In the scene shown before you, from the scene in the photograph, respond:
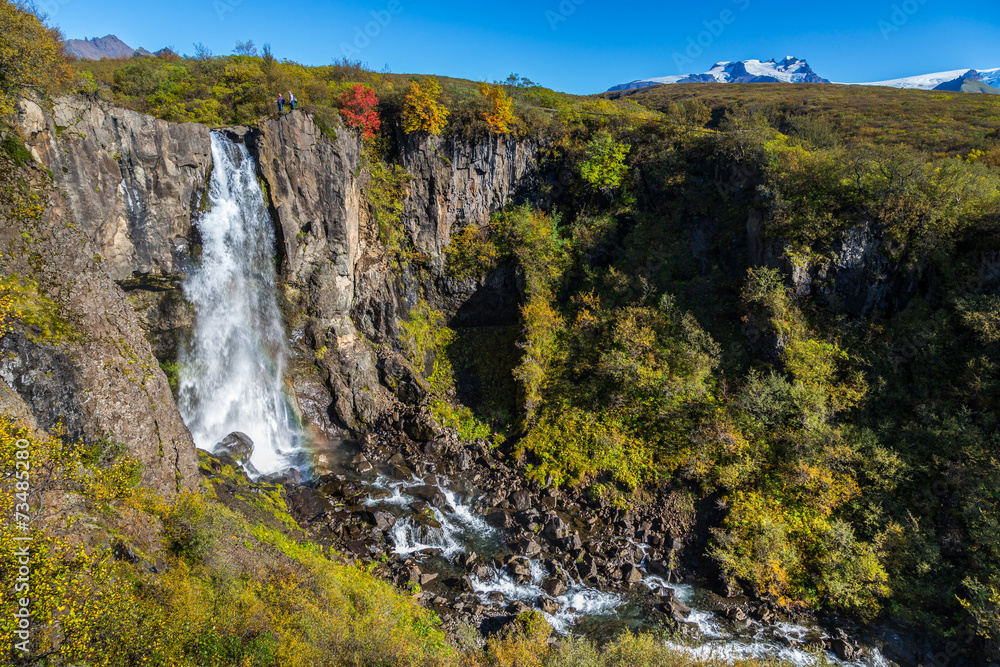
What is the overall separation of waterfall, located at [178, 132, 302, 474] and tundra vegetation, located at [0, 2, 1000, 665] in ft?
Answer: 12.3

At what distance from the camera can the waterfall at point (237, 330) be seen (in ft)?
57.8

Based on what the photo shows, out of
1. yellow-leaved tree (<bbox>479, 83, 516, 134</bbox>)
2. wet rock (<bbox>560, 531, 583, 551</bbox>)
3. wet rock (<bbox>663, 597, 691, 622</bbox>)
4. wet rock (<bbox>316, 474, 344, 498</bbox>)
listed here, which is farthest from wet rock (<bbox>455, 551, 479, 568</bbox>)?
yellow-leaved tree (<bbox>479, 83, 516, 134</bbox>)

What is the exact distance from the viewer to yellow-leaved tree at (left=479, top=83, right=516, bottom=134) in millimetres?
23141

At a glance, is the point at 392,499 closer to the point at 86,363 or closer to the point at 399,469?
the point at 399,469

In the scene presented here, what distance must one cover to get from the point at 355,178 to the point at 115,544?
55.9 feet

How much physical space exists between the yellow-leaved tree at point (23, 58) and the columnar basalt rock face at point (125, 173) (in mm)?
535

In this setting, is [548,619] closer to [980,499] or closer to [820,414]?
[820,414]

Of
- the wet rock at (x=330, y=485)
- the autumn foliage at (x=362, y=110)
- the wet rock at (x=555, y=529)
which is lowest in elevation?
the wet rock at (x=555, y=529)

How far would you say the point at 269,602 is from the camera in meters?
9.25

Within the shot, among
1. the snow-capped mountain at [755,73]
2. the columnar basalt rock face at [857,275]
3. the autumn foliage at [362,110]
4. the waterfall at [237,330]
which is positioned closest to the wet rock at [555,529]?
the waterfall at [237,330]

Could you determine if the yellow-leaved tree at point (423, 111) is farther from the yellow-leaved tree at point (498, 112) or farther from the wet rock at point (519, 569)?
the wet rock at point (519, 569)

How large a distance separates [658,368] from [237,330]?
60.4 feet

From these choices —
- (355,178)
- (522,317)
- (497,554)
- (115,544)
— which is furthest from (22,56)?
(497,554)

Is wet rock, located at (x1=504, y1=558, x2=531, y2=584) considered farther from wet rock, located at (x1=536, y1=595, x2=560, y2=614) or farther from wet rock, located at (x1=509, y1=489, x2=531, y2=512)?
wet rock, located at (x1=509, y1=489, x2=531, y2=512)
